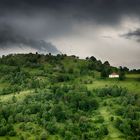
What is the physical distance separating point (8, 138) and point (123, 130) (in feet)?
173

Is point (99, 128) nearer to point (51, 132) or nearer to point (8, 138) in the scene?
point (51, 132)

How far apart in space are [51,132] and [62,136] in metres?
5.87

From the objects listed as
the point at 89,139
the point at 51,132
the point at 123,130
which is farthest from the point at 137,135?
the point at 51,132

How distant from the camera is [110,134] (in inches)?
7781

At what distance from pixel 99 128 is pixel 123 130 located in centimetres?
1116

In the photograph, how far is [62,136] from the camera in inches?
7736

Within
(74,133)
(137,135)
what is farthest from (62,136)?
(137,135)

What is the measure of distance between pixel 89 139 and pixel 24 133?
97.8ft

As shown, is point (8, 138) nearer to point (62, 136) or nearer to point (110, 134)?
point (62, 136)

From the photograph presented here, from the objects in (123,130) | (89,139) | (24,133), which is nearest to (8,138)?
(24,133)

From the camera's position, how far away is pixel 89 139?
634 ft

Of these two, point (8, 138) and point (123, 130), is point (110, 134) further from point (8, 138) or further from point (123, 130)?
point (8, 138)

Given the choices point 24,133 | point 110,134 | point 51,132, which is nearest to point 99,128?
point 110,134

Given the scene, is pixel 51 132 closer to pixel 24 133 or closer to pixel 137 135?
pixel 24 133
